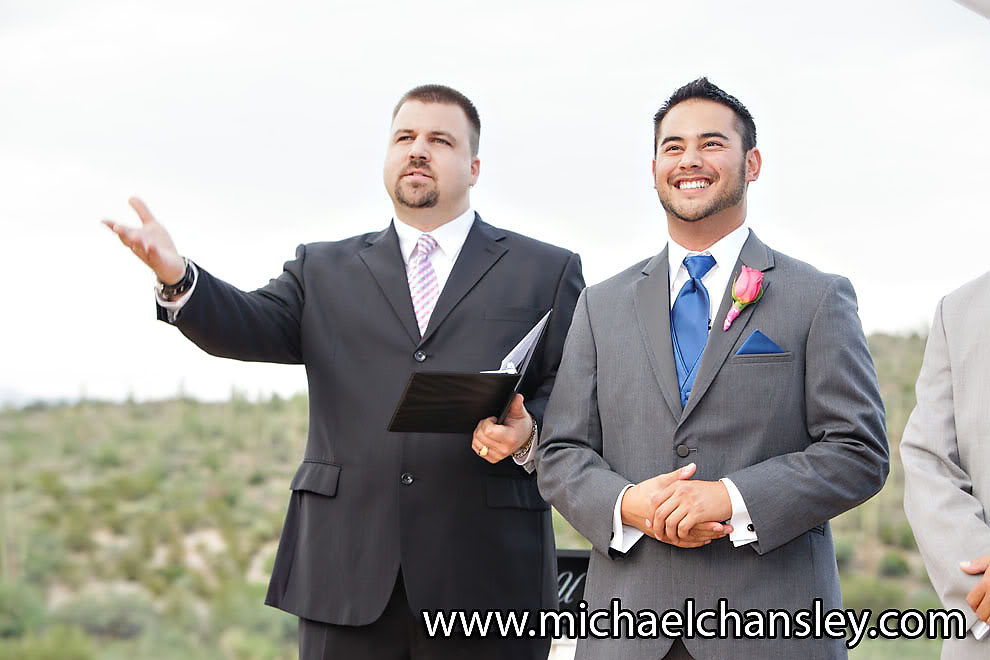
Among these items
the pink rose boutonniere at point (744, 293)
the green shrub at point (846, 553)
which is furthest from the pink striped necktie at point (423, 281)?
the green shrub at point (846, 553)

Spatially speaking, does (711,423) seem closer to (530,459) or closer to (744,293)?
(744,293)

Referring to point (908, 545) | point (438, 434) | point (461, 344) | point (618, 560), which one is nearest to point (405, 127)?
point (461, 344)

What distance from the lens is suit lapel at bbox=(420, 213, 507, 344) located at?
8.27 ft

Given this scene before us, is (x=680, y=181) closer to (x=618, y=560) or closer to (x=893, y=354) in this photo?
(x=618, y=560)

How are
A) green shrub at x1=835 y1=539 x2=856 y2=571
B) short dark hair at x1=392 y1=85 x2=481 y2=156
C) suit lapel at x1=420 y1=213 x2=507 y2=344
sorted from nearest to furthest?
suit lapel at x1=420 y1=213 x2=507 y2=344, short dark hair at x1=392 y1=85 x2=481 y2=156, green shrub at x1=835 y1=539 x2=856 y2=571

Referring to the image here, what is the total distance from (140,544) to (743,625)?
6204 millimetres

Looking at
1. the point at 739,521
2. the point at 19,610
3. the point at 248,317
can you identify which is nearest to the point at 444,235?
the point at 248,317

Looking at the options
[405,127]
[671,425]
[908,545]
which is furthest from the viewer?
[908,545]

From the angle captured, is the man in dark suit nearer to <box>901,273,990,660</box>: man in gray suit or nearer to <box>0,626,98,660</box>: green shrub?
<box>901,273,990,660</box>: man in gray suit

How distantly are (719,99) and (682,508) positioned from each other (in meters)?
0.94

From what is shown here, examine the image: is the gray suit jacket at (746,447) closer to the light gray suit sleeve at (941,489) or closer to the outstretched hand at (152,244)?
the light gray suit sleeve at (941,489)

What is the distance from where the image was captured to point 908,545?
Result: 24.5ft

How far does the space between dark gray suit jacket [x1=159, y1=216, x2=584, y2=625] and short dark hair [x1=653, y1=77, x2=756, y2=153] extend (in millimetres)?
620

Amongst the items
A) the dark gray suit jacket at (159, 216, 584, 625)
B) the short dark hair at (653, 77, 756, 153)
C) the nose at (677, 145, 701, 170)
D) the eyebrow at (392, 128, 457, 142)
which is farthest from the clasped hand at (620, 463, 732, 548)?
the eyebrow at (392, 128, 457, 142)
